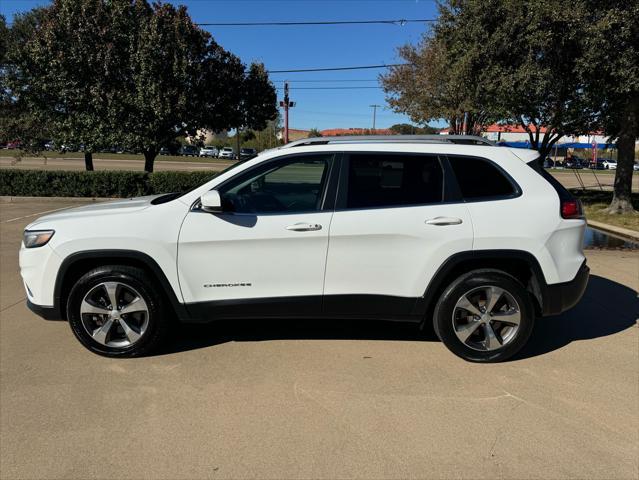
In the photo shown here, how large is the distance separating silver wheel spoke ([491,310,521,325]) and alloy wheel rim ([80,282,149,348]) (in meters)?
2.83

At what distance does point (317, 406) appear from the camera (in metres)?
3.21

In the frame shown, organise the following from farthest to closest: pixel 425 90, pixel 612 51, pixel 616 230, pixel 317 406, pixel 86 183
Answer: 1. pixel 425 90
2. pixel 86 183
3. pixel 616 230
4. pixel 612 51
5. pixel 317 406

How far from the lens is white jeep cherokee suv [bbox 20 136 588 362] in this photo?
12.1ft

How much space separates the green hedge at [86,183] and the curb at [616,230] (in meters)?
10.7

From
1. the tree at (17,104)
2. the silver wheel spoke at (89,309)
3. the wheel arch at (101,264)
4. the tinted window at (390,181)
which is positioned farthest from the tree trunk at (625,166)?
the tree at (17,104)

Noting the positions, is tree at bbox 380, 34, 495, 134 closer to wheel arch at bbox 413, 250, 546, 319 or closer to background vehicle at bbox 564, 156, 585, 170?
wheel arch at bbox 413, 250, 546, 319

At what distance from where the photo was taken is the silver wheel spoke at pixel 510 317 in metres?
3.78

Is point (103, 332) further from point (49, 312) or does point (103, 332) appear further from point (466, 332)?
point (466, 332)

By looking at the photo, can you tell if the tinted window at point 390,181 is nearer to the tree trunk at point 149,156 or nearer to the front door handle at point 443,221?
the front door handle at point 443,221

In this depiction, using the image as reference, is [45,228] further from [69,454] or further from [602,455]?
[602,455]

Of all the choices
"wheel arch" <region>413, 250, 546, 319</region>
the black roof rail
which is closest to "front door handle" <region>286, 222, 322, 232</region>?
the black roof rail

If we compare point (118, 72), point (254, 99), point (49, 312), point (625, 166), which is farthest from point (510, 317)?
point (254, 99)

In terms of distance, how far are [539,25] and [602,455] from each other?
36.4 ft

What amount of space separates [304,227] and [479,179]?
147 centimetres
